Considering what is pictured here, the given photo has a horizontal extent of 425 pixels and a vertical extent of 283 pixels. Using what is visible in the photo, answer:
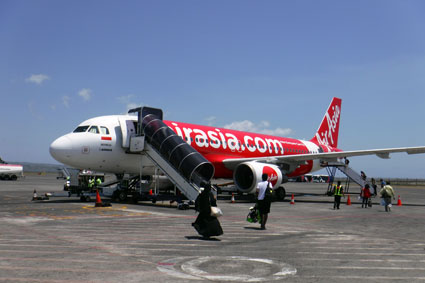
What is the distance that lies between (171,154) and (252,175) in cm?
639

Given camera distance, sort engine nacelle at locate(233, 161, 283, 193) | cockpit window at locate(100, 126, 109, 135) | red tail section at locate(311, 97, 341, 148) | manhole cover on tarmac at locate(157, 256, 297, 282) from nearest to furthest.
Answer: manhole cover on tarmac at locate(157, 256, 297, 282) → cockpit window at locate(100, 126, 109, 135) → engine nacelle at locate(233, 161, 283, 193) → red tail section at locate(311, 97, 341, 148)

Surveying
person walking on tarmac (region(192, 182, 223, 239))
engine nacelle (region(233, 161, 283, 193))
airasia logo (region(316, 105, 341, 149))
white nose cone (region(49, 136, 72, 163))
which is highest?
airasia logo (region(316, 105, 341, 149))

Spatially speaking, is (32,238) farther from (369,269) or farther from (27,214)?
(369,269)

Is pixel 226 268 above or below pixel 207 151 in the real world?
below

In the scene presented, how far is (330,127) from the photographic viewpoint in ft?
132

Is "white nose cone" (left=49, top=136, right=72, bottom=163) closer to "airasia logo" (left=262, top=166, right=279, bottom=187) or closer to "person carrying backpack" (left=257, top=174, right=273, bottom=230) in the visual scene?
"airasia logo" (left=262, top=166, right=279, bottom=187)

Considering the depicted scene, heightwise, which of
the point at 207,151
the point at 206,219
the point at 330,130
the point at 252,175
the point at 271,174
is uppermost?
the point at 330,130

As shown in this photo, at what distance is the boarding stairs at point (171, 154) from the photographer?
753 inches

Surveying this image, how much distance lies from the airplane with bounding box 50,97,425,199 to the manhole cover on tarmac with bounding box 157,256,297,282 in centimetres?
1417

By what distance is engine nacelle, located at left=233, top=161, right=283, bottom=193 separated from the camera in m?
22.7

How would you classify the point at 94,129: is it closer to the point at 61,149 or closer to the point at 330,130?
the point at 61,149

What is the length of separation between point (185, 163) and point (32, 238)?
10.3 meters

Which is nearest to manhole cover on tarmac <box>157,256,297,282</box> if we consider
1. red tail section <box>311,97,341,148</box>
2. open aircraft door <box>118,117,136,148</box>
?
open aircraft door <box>118,117,136,148</box>

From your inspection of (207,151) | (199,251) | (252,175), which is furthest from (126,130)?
(199,251)
